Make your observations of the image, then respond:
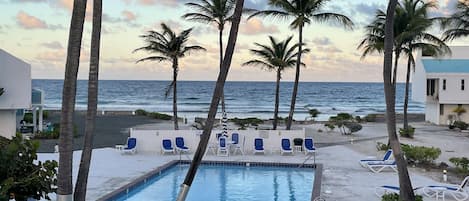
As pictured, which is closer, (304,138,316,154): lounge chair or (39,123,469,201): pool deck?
(39,123,469,201): pool deck

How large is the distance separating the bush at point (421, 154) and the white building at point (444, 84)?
15437 millimetres

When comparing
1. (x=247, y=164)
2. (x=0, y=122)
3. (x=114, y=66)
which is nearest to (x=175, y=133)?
(x=247, y=164)

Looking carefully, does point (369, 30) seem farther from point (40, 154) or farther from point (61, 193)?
point (61, 193)

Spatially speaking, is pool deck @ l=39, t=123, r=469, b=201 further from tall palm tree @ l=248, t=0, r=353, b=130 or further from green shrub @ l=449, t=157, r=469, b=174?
tall palm tree @ l=248, t=0, r=353, b=130

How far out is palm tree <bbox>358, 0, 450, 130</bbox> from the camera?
18172mm

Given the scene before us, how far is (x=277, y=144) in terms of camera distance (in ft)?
59.6

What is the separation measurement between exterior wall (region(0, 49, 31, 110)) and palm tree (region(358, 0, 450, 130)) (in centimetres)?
1188

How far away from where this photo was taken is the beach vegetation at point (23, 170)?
5539mm

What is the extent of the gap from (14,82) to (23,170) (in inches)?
436

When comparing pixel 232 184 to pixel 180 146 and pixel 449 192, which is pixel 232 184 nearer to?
pixel 180 146

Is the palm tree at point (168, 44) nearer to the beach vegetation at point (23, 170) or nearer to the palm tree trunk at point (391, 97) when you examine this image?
the palm tree trunk at point (391, 97)

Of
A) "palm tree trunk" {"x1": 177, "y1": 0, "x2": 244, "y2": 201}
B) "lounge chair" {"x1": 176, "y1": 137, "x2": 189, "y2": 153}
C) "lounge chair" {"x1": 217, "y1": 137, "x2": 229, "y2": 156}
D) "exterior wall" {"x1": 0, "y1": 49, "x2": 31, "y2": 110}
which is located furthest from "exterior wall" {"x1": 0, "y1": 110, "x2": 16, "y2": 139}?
"palm tree trunk" {"x1": 177, "y1": 0, "x2": 244, "y2": 201}

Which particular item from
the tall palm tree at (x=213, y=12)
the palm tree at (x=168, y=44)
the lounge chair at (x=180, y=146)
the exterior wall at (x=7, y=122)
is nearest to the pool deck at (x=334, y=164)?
the lounge chair at (x=180, y=146)

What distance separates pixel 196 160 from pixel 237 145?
11821 millimetres
